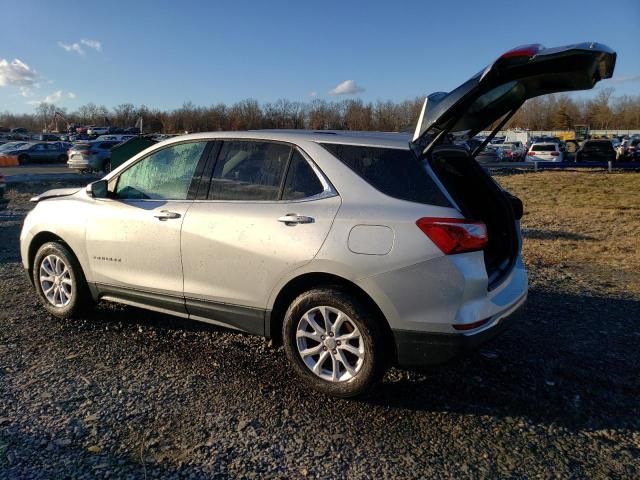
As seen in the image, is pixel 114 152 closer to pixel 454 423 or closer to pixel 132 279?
pixel 132 279

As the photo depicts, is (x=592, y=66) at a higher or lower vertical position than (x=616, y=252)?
higher

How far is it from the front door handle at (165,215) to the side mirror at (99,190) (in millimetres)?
736

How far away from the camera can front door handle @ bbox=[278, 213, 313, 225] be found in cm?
339

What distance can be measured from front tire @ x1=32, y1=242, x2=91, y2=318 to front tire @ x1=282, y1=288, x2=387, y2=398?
7.25 feet

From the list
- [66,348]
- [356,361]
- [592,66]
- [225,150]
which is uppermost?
[592,66]

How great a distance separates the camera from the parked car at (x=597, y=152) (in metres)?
32.8

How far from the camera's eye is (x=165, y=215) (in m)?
4.04

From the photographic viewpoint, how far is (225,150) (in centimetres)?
404

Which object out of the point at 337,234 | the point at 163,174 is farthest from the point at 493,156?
the point at 337,234

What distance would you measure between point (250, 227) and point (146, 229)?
41.0 inches

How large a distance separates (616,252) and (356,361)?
20.0 feet

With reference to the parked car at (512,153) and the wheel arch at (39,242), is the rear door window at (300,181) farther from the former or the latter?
the parked car at (512,153)

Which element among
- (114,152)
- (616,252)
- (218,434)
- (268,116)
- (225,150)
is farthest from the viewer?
(268,116)

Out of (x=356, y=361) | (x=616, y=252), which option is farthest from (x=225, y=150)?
A: (x=616, y=252)
